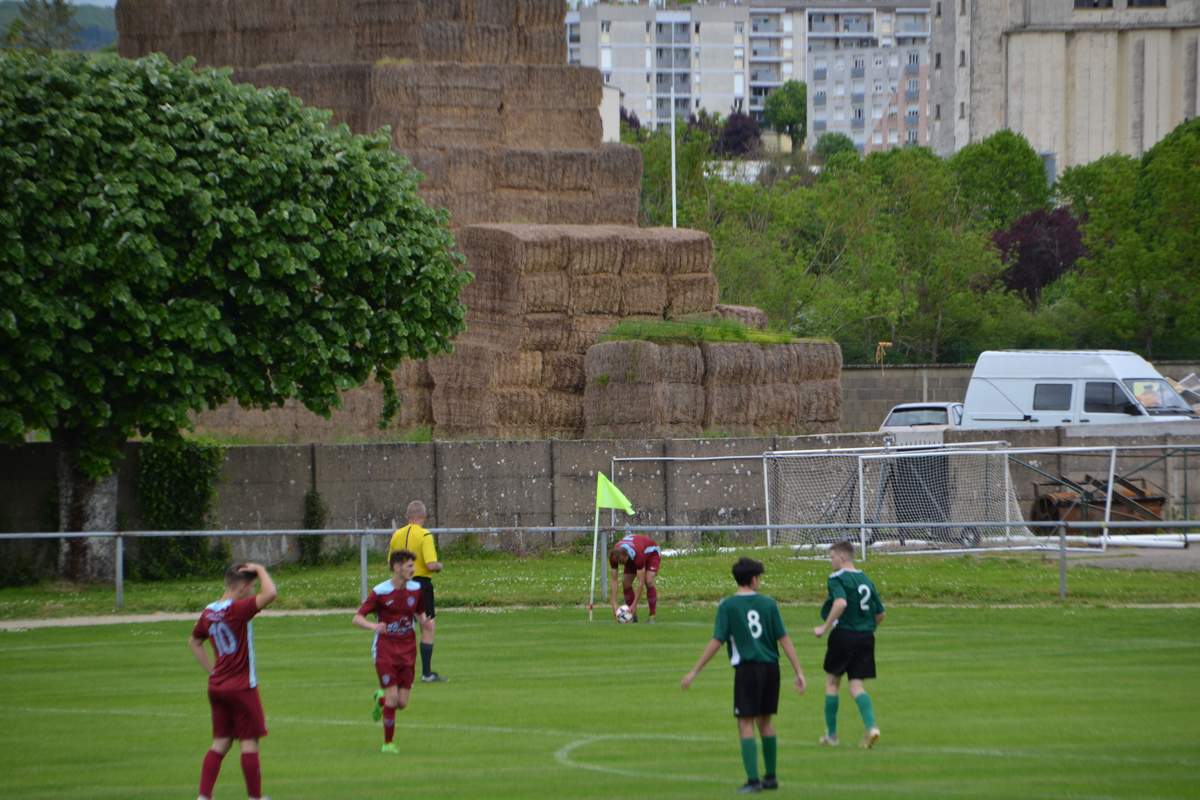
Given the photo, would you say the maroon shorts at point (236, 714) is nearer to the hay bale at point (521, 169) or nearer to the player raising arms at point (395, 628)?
the player raising arms at point (395, 628)

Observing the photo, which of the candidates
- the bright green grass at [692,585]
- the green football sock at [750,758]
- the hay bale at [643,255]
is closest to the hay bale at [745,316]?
the hay bale at [643,255]

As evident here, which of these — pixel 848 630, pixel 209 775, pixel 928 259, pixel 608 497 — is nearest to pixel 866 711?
pixel 848 630

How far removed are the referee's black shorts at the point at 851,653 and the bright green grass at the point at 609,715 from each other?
71 cm

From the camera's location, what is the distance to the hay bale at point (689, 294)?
4166cm

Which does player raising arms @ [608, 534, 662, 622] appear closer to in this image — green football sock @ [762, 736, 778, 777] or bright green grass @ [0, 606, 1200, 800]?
bright green grass @ [0, 606, 1200, 800]

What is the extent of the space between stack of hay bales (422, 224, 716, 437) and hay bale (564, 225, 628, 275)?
0.02 meters

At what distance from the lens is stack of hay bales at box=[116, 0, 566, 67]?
41.4 metres

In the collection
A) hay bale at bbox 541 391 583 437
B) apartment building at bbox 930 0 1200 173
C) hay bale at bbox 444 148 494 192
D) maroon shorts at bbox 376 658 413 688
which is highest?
apartment building at bbox 930 0 1200 173

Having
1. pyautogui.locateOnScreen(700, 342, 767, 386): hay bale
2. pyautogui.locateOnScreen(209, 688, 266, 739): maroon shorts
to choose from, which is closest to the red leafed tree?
pyautogui.locateOnScreen(700, 342, 767, 386): hay bale

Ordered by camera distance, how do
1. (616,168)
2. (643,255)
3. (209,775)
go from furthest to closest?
(616,168) → (643,255) → (209,775)

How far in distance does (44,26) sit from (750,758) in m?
23.5

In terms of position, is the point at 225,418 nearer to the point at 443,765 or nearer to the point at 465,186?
the point at 465,186

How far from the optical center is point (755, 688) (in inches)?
516

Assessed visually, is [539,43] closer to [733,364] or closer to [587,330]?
[587,330]
